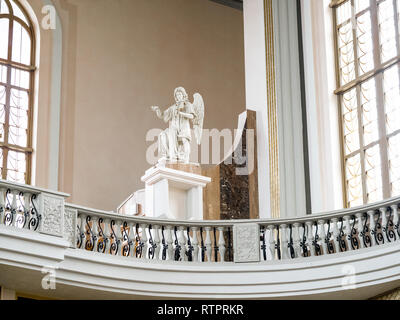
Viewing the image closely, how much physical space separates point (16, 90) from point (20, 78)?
1.02 ft

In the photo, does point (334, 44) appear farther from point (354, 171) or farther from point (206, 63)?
point (206, 63)

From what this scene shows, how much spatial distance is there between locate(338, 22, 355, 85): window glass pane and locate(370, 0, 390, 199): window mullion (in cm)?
56

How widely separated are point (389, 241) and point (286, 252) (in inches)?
55.9

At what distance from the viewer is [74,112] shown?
1842cm

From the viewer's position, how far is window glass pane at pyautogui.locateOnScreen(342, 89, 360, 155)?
50.8 feet

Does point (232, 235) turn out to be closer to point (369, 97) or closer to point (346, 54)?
point (369, 97)

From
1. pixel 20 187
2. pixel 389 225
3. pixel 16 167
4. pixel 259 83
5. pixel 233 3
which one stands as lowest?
pixel 389 225

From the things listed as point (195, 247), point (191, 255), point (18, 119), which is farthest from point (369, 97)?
point (18, 119)

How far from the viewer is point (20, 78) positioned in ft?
60.0

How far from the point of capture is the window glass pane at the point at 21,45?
18.4m

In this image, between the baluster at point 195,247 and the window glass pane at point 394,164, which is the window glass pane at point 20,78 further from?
the window glass pane at point 394,164

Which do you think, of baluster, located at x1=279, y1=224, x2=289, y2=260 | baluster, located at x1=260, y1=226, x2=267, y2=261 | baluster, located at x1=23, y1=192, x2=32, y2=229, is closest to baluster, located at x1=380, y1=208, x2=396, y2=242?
baluster, located at x1=279, y1=224, x2=289, y2=260

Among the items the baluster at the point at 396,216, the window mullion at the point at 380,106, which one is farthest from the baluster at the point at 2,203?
the window mullion at the point at 380,106

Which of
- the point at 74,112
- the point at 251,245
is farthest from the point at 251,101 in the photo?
the point at 251,245
